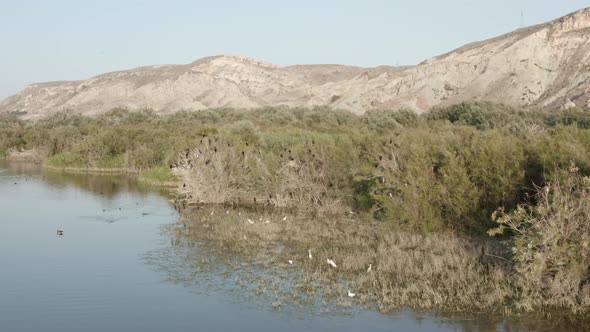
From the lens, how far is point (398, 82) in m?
84.3

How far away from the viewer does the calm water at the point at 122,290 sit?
40.6 feet

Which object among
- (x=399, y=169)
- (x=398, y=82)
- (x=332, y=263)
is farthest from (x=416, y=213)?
(x=398, y=82)

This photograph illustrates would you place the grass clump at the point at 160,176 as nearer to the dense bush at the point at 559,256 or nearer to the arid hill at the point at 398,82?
the dense bush at the point at 559,256

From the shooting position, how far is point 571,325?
39.6 feet

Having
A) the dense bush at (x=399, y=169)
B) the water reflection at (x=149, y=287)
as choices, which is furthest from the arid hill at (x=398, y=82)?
the water reflection at (x=149, y=287)

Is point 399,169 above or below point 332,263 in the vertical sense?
above

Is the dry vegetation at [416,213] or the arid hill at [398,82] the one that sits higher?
the arid hill at [398,82]

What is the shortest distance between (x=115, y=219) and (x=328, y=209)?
810 cm

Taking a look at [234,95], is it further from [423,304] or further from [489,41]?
[423,304]

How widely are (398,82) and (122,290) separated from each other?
72.7 m

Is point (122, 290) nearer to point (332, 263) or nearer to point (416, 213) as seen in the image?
point (332, 263)

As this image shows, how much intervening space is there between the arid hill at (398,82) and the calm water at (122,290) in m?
45.0

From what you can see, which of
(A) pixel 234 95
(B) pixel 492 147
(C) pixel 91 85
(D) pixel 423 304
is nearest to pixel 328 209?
(B) pixel 492 147

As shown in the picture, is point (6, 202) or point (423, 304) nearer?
point (423, 304)
